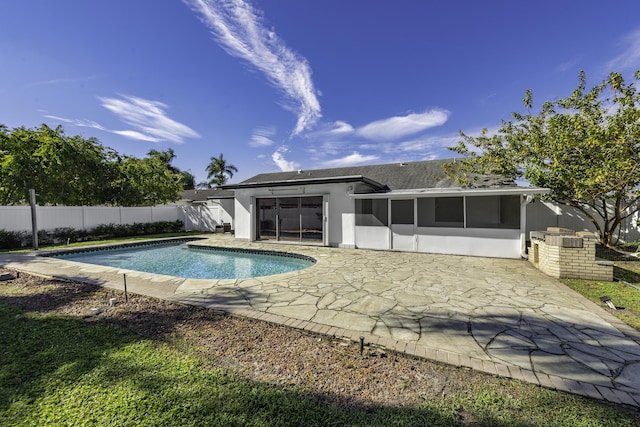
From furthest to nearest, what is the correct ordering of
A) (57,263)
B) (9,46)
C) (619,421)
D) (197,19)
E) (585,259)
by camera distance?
(197,19) → (57,263) → (9,46) → (585,259) → (619,421)

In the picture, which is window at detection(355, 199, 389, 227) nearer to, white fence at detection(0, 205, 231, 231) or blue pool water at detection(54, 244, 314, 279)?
blue pool water at detection(54, 244, 314, 279)

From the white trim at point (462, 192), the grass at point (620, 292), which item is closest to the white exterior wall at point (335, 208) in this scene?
the white trim at point (462, 192)

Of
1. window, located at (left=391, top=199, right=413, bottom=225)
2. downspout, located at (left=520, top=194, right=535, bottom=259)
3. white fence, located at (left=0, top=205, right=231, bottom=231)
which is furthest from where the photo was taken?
white fence, located at (left=0, top=205, right=231, bottom=231)

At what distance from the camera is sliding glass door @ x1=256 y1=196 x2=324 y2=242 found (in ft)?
42.3

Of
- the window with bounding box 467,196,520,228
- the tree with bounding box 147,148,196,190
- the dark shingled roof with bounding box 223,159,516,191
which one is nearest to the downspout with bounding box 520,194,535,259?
the window with bounding box 467,196,520,228

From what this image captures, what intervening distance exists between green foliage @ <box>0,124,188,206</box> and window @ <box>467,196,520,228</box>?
847 inches

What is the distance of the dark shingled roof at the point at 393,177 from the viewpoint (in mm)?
11852

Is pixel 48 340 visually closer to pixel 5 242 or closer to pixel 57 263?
pixel 57 263

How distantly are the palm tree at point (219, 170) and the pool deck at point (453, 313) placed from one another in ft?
131

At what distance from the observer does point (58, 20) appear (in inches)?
324

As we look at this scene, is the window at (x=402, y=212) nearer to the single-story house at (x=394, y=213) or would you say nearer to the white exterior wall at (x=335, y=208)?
the single-story house at (x=394, y=213)

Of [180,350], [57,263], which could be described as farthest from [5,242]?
[180,350]

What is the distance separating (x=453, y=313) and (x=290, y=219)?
33.2 feet

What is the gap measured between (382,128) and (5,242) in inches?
912
